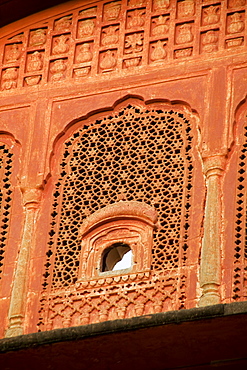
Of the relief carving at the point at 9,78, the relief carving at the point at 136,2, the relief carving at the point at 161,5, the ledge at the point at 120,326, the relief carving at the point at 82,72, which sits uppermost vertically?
the relief carving at the point at 136,2

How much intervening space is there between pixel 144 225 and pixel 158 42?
1748 mm

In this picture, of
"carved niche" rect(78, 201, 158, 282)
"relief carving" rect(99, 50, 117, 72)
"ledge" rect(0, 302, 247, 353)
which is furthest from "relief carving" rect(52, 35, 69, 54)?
"ledge" rect(0, 302, 247, 353)

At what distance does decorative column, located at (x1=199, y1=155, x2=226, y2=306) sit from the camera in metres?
10.1

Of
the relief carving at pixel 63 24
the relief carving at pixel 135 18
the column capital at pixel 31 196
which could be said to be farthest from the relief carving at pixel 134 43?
the column capital at pixel 31 196

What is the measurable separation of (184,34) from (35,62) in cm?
137

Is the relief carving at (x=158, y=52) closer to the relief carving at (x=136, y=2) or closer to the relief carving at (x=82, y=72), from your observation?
the relief carving at (x=136, y=2)

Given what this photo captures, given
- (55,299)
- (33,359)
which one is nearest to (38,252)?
(55,299)

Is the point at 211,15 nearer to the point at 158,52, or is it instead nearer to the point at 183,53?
the point at 183,53

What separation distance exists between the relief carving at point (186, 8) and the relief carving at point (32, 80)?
1.34 m

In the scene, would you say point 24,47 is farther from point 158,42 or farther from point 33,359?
point 33,359

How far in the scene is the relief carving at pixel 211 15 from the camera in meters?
11.4

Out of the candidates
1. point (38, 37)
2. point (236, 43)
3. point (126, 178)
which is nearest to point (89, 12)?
point (38, 37)

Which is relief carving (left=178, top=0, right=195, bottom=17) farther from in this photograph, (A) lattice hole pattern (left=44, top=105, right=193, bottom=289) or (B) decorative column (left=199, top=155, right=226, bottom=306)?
(B) decorative column (left=199, top=155, right=226, bottom=306)

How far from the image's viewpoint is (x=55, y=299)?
34.6ft
